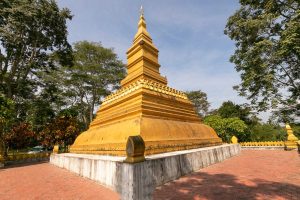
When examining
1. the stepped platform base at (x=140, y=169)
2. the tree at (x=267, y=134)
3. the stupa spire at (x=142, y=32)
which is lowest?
the stepped platform base at (x=140, y=169)

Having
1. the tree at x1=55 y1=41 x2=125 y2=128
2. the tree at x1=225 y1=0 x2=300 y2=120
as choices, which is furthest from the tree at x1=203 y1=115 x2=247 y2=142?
the tree at x1=55 y1=41 x2=125 y2=128

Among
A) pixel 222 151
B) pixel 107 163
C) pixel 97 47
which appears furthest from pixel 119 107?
pixel 97 47

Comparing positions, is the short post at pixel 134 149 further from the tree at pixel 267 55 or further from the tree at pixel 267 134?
the tree at pixel 267 134

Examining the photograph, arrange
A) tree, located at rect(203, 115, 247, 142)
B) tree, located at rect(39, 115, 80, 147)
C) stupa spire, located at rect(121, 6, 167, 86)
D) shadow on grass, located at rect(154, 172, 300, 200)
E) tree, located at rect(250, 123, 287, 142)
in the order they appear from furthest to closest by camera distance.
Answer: tree, located at rect(250, 123, 287, 142) → tree, located at rect(203, 115, 247, 142) → tree, located at rect(39, 115, 80, 147) → stupa spire, located at rect(121, 6, 167, 86) → shadow on grass, located at rect(154, 172, 300, 200)

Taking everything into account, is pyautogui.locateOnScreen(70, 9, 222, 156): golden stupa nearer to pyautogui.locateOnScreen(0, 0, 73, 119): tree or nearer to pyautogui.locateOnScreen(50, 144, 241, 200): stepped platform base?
pyautogui.locateOnScreen(50, 144, 241, 200): stepped platform base

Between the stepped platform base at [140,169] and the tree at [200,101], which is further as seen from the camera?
the tree at [200,101]

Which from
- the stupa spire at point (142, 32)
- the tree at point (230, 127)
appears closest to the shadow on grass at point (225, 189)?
the stupa spire at point (142, 32)

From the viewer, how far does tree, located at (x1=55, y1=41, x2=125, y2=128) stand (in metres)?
27.0

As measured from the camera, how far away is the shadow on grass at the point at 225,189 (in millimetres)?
4492

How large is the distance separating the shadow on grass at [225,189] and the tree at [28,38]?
57.6ft

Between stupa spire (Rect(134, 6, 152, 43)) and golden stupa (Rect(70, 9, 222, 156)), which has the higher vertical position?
A: stupa spire (Rect(134, 6, 152, 43))

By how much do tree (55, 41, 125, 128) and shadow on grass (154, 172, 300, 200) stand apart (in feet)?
77.1

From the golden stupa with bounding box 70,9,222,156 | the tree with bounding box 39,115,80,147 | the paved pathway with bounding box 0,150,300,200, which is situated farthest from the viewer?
the tree with bounding box 39,115,80,147

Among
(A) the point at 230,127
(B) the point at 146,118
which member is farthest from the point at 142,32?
(A) the point at 230,127
